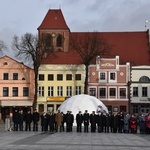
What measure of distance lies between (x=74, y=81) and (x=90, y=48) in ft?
20.1

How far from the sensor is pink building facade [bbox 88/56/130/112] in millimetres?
65688

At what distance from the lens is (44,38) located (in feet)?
220

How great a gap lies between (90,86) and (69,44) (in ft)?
30.8

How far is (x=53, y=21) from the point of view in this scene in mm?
75125

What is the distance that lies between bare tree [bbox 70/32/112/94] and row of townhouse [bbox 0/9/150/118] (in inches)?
67.0

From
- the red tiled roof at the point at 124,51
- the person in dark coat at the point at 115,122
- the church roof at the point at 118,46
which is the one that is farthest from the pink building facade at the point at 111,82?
the person in dark coat at the point at 115,122

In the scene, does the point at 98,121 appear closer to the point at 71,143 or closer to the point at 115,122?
the point at 115,122

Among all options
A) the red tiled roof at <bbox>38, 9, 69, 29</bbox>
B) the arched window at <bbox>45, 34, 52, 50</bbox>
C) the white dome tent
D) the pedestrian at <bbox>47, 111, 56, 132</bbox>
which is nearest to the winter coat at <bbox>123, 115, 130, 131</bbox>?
the pedestrian at <bbox>47, 111, 56, 132</bbox>

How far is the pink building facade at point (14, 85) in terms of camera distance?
66.6 meters

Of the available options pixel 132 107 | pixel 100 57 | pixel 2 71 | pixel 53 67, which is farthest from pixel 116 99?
pixel 2 71

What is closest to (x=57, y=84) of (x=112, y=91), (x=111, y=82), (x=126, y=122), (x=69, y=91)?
(x=69, y=91)

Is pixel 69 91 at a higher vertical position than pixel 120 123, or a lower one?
higher

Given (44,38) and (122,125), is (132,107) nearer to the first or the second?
(44,38)

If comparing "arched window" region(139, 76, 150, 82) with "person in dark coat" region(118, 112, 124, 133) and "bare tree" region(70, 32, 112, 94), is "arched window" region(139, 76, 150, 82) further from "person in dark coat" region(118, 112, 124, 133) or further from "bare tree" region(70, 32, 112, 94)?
"person in dark coat" region(118, 112, 124, 133)
